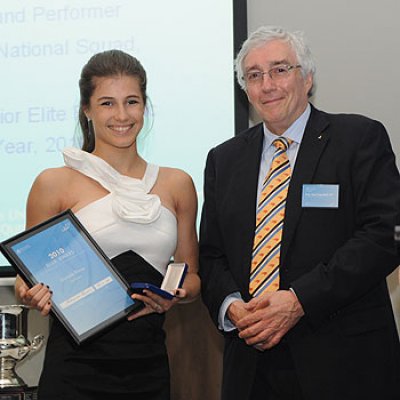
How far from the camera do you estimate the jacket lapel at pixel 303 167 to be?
262cm

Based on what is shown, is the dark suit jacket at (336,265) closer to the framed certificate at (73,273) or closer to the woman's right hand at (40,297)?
the framed certificate at (73,273)

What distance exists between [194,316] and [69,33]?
148cm

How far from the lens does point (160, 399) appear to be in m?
2.68

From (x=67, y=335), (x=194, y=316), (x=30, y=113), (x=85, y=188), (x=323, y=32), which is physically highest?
(x=323, y=32)

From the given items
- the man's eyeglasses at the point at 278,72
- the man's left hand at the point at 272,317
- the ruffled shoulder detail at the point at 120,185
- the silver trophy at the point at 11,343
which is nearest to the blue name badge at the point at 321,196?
the man's left hand at the point at 272,317

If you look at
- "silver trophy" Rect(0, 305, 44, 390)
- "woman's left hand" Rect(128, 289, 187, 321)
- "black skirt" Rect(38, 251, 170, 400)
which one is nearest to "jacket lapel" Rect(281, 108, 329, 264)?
"woman's left hand" Rect(128, 289, 187, 321)

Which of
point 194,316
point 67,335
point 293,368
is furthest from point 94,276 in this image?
point 194,316

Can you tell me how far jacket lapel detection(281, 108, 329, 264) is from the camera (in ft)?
8.59

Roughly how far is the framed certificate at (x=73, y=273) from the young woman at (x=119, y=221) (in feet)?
0.16

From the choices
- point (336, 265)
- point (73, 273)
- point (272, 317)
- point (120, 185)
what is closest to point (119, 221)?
point (120, 185)

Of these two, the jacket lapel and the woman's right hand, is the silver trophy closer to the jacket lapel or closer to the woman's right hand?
the woman's right hand

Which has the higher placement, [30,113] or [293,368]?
[30,113]

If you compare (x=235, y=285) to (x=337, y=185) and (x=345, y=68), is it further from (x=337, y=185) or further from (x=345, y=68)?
(x=345, y=68)

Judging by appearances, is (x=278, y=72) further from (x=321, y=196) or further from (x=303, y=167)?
(x=321, y=196)
